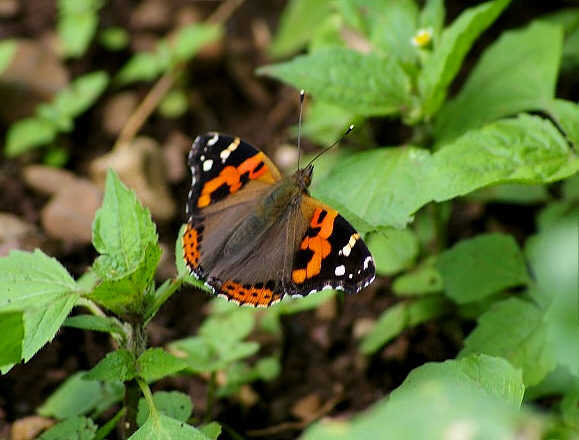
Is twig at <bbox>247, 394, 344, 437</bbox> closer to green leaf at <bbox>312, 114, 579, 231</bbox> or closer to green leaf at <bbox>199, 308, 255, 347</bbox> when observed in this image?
green leaf at <bbox>199, 308, 255, 347</bbox>

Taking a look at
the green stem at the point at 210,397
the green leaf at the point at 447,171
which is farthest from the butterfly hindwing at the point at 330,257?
the green stem at the point at 210,397

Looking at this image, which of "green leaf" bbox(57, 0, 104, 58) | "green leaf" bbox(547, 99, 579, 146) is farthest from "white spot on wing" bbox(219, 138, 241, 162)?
"green leaf" bbox(57, 0, 104, 58)

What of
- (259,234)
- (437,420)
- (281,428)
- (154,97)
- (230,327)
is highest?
(437,420)

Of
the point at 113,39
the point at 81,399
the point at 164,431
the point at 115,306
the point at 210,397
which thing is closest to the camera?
the point at 164,431

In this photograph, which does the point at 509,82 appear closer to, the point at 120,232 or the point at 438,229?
the point at 438,229

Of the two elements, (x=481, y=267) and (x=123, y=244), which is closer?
(x=123, y=244)

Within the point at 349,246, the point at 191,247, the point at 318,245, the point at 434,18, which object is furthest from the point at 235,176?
the point at 434,18

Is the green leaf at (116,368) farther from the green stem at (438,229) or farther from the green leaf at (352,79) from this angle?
the green stem at (438,229)

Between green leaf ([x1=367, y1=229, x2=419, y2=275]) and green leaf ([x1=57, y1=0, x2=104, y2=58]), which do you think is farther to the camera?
green leaf ([x1=57, y1=0, x2=104, y2=58])
